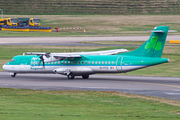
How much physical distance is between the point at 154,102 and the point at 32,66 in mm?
20987

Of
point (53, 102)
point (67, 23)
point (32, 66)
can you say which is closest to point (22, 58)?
point (32, 66)

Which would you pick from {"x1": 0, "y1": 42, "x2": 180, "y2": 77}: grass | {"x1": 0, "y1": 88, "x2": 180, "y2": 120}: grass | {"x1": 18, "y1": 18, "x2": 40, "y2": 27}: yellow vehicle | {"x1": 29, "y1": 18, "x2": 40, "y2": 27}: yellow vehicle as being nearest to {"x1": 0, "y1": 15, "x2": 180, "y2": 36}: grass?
{"x1": 29, "y1": 18, "x2": 40, "y2": 27}: yellow vehicle

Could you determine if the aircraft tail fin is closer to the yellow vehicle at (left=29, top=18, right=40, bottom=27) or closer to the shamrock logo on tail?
the shamrock logo on tail

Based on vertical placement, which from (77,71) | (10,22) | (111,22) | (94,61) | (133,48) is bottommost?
(77,71)

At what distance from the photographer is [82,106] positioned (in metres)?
20.8

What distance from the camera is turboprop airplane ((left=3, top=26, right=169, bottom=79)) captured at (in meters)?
34.8

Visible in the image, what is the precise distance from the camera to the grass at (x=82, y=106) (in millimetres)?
17406

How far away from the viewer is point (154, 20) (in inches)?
5148

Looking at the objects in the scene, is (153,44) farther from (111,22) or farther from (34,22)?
A: (111,22)

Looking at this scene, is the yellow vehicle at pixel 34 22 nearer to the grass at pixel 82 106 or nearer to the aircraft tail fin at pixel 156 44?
the aircraft tail fin at pixel 156 44

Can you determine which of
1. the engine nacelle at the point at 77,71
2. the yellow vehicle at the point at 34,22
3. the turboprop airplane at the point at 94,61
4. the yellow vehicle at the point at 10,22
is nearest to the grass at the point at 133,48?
the turboprop airplane at the point at 94,61

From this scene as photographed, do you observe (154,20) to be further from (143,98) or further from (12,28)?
(143,98)

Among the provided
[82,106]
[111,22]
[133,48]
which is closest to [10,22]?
[111,22]

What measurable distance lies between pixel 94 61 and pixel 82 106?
54.8 feet
